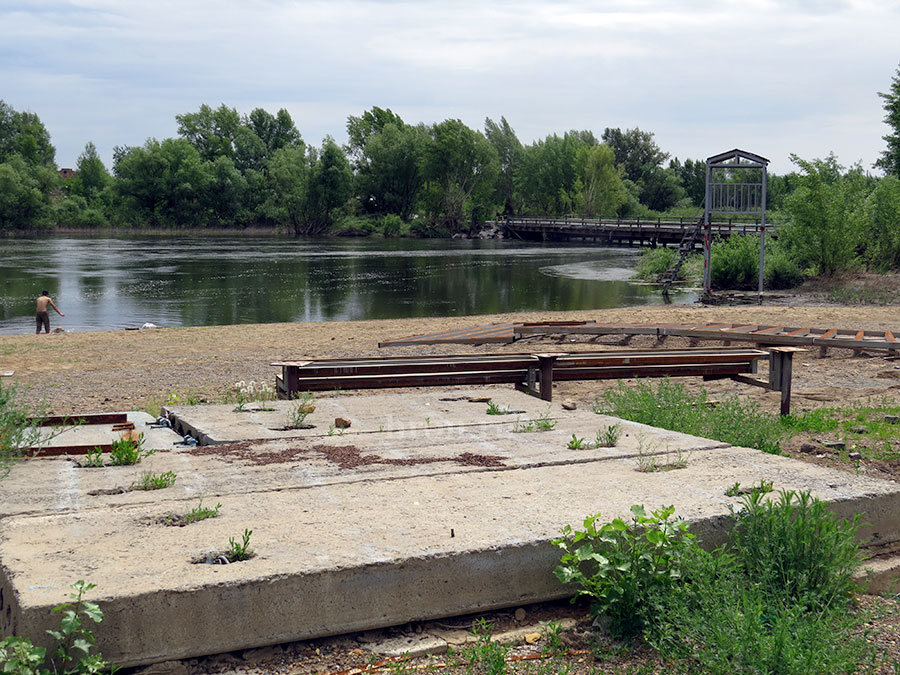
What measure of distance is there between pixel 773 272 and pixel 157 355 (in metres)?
25.2

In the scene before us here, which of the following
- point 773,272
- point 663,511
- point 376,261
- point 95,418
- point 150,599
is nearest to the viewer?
point 150,599

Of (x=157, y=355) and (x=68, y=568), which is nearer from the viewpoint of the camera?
(x=68, y=568)

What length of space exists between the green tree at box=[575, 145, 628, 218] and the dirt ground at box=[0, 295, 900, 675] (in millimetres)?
81032

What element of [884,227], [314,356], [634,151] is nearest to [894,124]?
[884,227]

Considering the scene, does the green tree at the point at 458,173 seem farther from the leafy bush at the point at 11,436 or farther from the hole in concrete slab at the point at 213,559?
the hole in concrete slab at the point at 213,559

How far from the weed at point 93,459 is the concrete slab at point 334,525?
131mm

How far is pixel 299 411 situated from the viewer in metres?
7.49

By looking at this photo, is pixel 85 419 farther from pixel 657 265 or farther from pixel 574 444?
pixel 657 265

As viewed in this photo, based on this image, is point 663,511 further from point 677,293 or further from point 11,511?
point 677,293

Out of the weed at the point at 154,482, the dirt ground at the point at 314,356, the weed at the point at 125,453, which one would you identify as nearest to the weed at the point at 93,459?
the weed at the point at 125,453

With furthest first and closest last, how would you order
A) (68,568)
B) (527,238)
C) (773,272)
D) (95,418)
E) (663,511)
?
(527,238), (773,272), (95,418), (663,511), (68,568)

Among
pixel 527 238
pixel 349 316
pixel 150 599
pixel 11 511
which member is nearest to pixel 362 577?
pixel 150 599

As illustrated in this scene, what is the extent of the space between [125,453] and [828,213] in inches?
1235

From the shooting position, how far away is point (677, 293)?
35.1m
